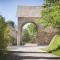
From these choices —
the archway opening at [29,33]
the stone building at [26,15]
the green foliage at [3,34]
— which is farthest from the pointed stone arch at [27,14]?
the green foliage at [3,34]

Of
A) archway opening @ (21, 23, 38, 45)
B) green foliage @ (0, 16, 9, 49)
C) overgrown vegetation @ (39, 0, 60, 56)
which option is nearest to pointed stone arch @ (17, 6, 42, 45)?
archway opening @ (21, 23, 38, 45)

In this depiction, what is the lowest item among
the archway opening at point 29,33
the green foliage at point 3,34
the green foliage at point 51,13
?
the archway opening at point 29,33

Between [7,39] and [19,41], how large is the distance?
41.5 metres

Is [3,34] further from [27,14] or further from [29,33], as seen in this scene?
[29,33]

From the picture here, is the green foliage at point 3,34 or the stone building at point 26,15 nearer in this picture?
the green foliage at point 3,34

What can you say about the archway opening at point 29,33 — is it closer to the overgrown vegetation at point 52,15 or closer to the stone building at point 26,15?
the stone building at point 26,15

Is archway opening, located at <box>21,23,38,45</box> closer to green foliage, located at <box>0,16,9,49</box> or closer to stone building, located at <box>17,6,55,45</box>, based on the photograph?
stone building, located at <box>17,6,55,45</box>

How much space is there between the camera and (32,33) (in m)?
105

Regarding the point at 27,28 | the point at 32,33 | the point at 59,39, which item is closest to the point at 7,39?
the point at 59,39

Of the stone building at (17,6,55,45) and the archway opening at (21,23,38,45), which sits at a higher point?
the stone building at (17,6,55,45)

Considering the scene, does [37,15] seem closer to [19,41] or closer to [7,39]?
[19,41]

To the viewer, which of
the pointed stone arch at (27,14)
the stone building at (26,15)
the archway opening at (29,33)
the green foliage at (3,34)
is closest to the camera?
the green foliage at (3,34)

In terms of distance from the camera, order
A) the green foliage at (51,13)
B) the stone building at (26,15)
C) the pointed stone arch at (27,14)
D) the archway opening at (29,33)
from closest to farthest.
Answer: the green foliage at (51,13)
the stone building at (26,15)
the pointed stone arch at (27,14)
the archway opening at (29,33)

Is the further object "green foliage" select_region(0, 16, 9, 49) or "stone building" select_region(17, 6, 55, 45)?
"stone building" select_region(17, 6, 55, 45)
